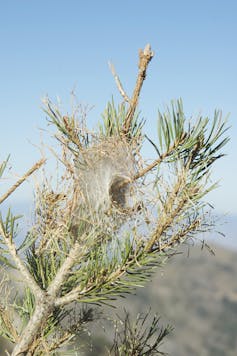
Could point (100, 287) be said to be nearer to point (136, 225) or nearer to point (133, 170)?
point (136, 225)

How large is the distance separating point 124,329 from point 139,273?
0.80 metres

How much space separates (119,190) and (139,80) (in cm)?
69

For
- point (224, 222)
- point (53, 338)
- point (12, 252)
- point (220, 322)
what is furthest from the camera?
point (220, 322)

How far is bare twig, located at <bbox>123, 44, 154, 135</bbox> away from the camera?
2.80 meters

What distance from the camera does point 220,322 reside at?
2346 inches

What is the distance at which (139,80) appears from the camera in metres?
2.82

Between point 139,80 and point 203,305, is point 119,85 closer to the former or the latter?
point 139,80

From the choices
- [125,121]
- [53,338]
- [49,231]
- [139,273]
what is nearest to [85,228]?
[49,231]

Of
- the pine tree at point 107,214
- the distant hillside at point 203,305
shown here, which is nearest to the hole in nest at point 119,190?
the pine tree at point 107,214

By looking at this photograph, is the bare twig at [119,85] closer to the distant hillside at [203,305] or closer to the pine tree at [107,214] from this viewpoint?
the pine tree at [107,214]

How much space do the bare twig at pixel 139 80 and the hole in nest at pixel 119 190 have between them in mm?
346

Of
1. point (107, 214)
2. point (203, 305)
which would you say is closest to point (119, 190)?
point (107, 214)

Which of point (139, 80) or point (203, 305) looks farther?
point (203, 305)

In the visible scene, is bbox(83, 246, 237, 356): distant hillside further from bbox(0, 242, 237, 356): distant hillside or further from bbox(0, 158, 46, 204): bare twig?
bbox(0, 158, 46, 204): bare twig
